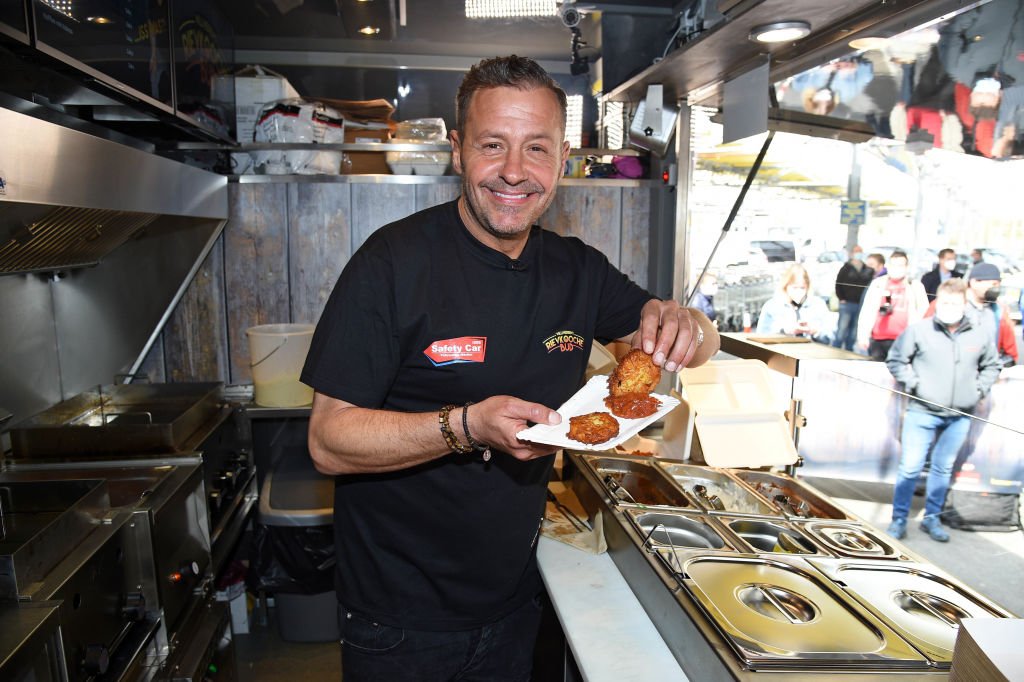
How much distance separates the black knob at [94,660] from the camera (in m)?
1.63

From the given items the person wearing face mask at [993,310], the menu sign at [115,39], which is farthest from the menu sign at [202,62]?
the person wearing face mask at [993,310]

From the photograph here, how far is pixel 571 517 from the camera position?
2.22 metres

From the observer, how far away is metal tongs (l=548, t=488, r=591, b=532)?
7.05 ft

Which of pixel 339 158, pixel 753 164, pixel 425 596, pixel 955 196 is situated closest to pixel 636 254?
pixel 753 164

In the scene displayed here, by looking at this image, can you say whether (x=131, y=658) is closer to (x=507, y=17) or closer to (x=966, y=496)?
(x=966, y=496)

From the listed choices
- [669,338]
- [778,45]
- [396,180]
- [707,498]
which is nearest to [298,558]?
[396,180]

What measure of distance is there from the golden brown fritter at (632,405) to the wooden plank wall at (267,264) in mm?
2233

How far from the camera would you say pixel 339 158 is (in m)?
3.62

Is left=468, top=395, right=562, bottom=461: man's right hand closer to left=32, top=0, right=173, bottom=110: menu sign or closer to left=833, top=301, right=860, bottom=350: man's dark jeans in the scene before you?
left=32, top=0, right=173, bottom=110: menu sign

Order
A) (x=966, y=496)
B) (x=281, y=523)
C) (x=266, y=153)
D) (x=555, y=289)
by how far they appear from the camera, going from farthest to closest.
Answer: (x=266, y=153), (x=281, y=523), (x=966, y=496), (x=555, y=289)

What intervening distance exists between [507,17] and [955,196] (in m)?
2.53

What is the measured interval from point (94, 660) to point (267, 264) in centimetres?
227

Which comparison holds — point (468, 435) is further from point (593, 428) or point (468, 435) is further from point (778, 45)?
point (778, 45)

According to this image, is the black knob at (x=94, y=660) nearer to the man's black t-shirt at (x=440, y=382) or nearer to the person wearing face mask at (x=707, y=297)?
the man's black t-shirt at (x=440, y=382)
